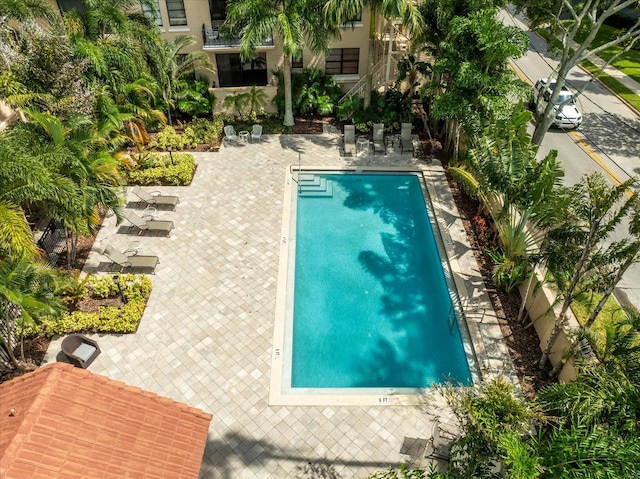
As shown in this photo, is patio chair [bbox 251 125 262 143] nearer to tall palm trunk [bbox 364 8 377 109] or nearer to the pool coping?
the pool coping

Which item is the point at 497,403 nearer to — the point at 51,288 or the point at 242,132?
the point at 51,288

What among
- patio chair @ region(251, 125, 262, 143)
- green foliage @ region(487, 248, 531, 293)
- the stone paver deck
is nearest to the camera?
the stone paver deck

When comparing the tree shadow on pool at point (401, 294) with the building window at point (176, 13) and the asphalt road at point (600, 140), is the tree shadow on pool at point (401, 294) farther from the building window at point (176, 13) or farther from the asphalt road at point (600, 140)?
the building window at point (176, 13)

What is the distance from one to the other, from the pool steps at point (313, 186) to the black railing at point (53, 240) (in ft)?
34.3

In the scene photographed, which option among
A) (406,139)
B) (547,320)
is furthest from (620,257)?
(406,139)

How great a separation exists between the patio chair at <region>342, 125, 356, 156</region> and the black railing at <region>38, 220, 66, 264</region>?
46.6 ft

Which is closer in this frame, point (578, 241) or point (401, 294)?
point (578, 241)

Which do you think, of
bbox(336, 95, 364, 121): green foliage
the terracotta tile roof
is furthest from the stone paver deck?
bbox(336, 95, 364, 121): green foliage

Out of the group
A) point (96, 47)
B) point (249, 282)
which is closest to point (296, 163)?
point (249, 282)

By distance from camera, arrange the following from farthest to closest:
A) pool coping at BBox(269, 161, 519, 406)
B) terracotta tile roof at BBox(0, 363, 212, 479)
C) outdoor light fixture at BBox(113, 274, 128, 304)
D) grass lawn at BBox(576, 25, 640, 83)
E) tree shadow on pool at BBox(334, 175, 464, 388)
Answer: grass lawn at BBox(576, 25, 640, 83)
outdoor light fixture at BBox(113, 274, 128, 304)
tree shadow on pool at BBox(334, 175, 464, 388)
pool coping at BBox(269, 161, 519, 406)
terracotta tile roof at BBox(0, 363, 212, 479)

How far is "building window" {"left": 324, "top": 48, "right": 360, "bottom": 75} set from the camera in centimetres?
2823

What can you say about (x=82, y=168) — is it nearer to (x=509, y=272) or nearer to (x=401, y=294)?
(x=401, y=294)

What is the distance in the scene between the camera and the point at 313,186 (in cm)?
2214

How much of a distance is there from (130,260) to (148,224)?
7.42ft
